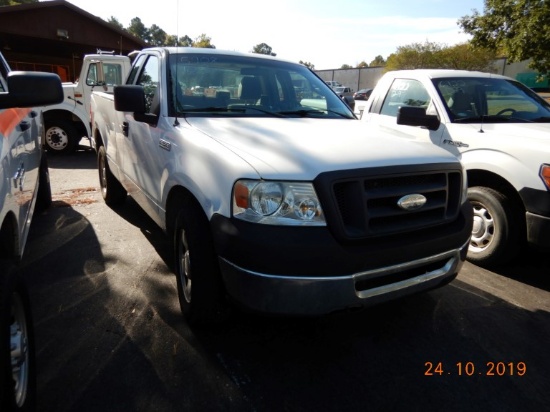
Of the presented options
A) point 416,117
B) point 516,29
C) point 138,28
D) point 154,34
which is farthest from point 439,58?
point 138,28

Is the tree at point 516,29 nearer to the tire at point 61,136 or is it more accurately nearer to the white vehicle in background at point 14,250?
the tire at point 61,136

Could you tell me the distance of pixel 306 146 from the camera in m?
2.45

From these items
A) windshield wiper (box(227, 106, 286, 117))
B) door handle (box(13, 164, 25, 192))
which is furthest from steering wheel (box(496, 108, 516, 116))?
door handle (box(13, 164, 25, 192))

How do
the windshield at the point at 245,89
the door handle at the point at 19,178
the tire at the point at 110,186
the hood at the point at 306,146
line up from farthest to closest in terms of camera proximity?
the tire at the point at 110,186 < the windshield at the point at 245,89 < the door handle at the point at 19,178 < the hood at the point at 306,146

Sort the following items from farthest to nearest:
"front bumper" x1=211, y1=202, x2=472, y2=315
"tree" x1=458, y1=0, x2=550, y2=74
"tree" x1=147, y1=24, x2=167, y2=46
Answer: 1. "tree" x1=147, y1=24, x2=167, y2=46
2. "tree" x1=458, y1=0, x2=550, y2=74
3. "front bumper" x1=211, y1=202, x2=472, y2=315

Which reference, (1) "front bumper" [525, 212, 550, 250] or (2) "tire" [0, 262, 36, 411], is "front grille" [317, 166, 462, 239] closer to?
(1) "front bumper" [525, 212, 550, 250]

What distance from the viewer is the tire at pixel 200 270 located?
8.01 ft

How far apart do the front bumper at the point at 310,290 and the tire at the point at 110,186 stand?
12.1 feet

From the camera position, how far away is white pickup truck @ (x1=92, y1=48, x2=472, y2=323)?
6.97 feet

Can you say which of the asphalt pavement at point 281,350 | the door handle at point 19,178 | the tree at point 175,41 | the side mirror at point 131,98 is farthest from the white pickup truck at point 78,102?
the door handle at point 19,178

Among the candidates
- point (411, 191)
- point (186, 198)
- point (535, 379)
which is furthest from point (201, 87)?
point (535, 379)

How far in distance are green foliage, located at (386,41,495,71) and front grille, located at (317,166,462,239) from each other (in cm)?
3622

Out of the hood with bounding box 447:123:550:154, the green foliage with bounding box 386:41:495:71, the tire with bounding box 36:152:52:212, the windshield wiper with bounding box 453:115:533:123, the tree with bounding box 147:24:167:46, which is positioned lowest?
the tire with bounding box 36:152:52:212

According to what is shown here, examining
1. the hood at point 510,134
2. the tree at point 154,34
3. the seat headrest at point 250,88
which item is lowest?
the hood at point 510,134
